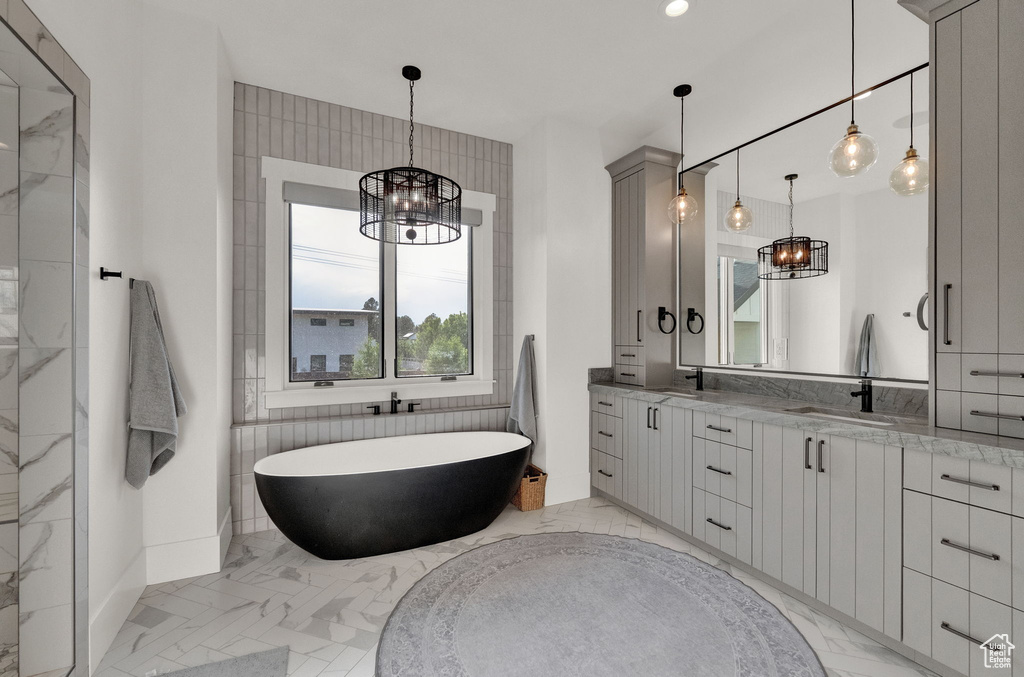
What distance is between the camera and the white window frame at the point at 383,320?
2.90 metres

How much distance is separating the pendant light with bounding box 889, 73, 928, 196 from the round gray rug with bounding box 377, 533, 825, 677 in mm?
2013

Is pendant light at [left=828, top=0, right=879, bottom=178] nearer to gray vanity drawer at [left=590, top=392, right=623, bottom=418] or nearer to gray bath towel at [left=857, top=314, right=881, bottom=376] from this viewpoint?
gray bath towel at [left=857, top=314, right=881, bottom=376]

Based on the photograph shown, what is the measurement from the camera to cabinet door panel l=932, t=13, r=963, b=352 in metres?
1.67

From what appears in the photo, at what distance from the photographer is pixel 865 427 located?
1779 mm

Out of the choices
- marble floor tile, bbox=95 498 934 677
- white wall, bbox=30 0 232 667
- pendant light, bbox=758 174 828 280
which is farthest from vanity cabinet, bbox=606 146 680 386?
white wall, bbox=30 0 232 667

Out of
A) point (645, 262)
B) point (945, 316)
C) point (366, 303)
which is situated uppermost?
point (645, 262)

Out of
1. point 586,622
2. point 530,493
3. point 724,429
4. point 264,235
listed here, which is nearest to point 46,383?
point 264,235

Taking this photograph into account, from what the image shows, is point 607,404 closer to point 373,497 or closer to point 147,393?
point 373,497

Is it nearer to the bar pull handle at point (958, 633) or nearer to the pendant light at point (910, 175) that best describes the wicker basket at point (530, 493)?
the bar pull handle at point (958, 633)

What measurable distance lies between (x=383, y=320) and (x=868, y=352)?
3025 mm

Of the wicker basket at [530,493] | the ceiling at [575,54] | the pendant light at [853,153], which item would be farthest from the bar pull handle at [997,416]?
the wicker basket at [530,493]

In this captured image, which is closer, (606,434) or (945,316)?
(945,316)

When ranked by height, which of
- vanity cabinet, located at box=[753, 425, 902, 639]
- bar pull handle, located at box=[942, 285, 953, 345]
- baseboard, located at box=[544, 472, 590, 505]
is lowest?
baseboard, located at box=[544, 472, 590, 505]

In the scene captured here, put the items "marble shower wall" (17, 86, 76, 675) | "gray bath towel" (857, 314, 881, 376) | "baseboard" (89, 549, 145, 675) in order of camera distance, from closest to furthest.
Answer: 1. "marble shower wall" (17, 86, 76, 675)
2. "baseboard" (89, 549, 145, 675)
3. "gray bath towel" (857, 314, 881, 376)
